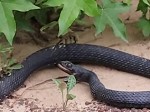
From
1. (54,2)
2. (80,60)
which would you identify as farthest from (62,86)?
(80,60)

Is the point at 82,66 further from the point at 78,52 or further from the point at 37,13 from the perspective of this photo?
the point at 37,13

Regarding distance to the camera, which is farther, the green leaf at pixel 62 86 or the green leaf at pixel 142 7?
the green leaf at pixel 142 7

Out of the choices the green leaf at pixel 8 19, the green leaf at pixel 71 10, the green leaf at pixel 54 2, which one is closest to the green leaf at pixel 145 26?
the green leaf at pixel 71 10

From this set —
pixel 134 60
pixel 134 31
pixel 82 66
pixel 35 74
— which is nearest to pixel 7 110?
pixel 35 74

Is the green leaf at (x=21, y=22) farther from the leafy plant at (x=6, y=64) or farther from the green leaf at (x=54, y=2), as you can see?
the green leaf at (x=54, y=2)

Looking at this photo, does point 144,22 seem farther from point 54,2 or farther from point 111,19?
point 54,2
